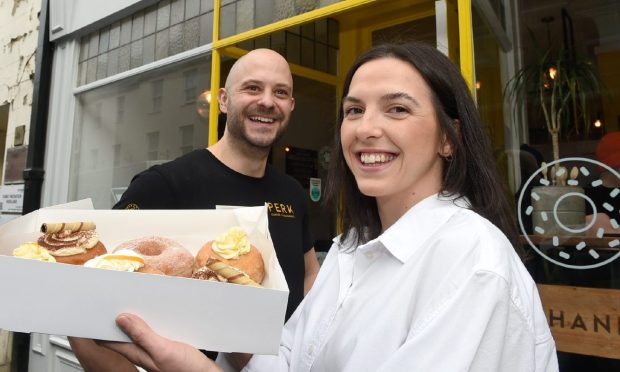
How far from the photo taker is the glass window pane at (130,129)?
13.9 feet

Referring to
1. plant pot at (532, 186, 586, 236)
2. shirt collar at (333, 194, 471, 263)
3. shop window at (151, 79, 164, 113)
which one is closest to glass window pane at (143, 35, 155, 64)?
shop window at (151, 79, 164, 113)

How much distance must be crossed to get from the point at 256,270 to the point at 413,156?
1.95ft

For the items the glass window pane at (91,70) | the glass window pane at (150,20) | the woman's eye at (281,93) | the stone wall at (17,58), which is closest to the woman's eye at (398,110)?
the woman's eye at (281,93)

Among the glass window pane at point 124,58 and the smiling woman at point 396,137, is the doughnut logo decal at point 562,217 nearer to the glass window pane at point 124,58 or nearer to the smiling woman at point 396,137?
the smiling woman at point 396,137

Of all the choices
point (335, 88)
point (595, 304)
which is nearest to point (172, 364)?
point (595, 304)

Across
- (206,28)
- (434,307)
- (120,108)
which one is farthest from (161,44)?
(434,307)

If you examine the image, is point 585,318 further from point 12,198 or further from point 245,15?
point 12,198

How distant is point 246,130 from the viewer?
2197 millimetres

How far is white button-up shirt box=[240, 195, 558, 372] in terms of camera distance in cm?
89

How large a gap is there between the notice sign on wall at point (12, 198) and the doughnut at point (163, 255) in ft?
15.5

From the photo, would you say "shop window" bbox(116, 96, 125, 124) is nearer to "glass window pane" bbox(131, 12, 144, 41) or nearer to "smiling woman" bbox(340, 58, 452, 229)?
"glass window pane" bbox(131, 12, 144, 41)

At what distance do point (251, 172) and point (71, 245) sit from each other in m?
1.00

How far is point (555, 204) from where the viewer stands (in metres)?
2.34

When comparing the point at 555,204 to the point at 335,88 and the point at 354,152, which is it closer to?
the point at 354,152
